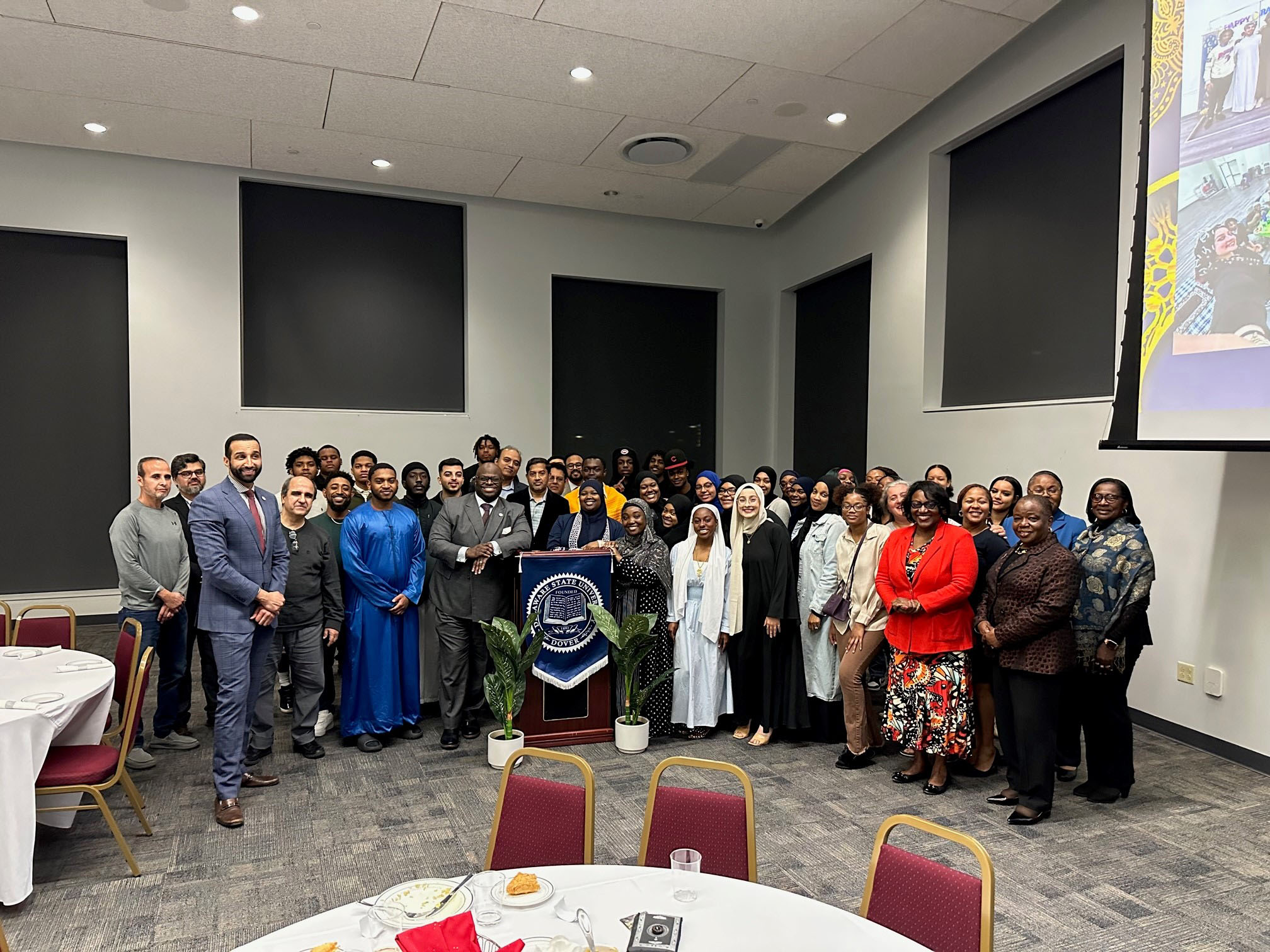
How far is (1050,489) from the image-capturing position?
4.73 metres

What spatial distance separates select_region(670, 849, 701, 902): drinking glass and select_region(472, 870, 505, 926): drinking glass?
43 cm

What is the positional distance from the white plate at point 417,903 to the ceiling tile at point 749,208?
822 centimetres

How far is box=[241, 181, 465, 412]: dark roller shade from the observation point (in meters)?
8.92

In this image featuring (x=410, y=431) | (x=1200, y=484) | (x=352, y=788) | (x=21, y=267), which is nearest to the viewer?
(x=352, y=788)

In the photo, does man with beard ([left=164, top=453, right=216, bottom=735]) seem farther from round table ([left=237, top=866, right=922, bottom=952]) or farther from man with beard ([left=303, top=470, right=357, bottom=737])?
round table ([left=237, top=866, right=922, bottom=952])

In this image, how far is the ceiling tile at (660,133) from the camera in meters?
7.47

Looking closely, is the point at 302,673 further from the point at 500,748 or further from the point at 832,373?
the point at 832,373

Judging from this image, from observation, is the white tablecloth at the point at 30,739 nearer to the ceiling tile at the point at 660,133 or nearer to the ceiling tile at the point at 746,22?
the ceiling tile at the point at 746,22

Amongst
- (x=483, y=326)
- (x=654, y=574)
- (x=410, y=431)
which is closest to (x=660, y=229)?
(x=483, y=326)

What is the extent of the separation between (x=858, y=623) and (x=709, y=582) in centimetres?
94

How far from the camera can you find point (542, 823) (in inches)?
101

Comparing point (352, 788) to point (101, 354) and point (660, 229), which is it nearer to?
point (101, 354)

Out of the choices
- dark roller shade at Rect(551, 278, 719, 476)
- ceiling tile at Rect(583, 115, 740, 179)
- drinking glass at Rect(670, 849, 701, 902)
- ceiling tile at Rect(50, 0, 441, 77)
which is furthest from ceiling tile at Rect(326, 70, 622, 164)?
drinking glass at Rect(670, 849, 701, 902)

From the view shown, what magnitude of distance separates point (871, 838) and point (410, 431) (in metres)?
6.77
